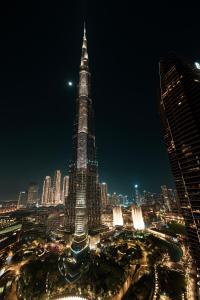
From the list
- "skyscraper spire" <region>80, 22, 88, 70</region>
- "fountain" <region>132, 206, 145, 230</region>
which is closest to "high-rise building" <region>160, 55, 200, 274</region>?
"fountain" <region>132, 206, 145, 230</region>

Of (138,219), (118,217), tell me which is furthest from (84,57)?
(138,219)

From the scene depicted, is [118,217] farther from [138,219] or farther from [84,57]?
[84,57]

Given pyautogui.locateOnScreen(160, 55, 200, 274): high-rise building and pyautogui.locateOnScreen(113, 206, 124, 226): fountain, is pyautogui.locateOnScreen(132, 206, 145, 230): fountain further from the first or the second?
pyautogui.locateOnScreen(160, 55, 200, 274): high-rise building

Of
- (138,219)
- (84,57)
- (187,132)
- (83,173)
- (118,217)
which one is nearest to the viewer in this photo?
(187,132)

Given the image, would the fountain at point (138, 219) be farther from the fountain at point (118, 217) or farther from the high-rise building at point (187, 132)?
the high-rise building at point (187, 132)

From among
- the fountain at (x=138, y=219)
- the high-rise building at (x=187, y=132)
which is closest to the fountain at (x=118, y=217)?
the fountain at (x=138, y=219)
